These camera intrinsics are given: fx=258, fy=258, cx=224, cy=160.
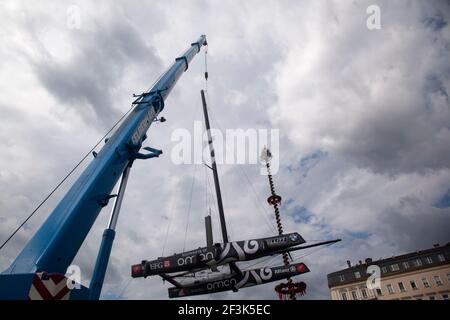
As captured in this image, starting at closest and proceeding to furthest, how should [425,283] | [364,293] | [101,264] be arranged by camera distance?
[101,264]
[425,283]
[364,293]

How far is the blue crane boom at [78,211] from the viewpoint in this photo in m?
3.79

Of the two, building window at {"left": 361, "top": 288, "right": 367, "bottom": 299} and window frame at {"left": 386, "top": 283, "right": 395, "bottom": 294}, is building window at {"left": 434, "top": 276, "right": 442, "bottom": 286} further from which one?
building window at {"left": 361, "top": 288, "right": 367, "bottom": 299}

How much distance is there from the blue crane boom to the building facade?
4722 centimetres

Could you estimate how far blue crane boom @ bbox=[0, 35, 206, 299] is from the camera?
3.79 metres

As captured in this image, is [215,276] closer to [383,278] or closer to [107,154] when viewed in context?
[107,154]

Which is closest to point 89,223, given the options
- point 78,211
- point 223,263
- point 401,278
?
point 78,211

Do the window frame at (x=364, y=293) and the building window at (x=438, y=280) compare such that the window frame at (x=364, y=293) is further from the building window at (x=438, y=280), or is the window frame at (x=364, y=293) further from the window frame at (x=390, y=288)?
the building window at (x=438, y=280)

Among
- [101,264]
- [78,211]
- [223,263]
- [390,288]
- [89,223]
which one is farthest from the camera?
[390,288]

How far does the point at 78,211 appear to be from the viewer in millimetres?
4688

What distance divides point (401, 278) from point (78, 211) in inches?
2015

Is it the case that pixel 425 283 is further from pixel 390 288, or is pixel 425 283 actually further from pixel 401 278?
pixel 390 288

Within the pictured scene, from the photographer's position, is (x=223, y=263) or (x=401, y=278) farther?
(x=401, y=278)

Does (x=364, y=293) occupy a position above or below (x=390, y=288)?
below

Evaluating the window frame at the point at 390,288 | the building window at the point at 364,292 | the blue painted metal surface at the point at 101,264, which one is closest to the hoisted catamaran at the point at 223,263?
the blue painted metal surface at the point at 101,264
